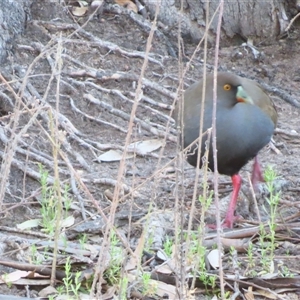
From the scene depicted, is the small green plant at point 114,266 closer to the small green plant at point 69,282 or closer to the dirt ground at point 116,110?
the small green plant at point 69,282

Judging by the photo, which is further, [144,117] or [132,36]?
[132,36]

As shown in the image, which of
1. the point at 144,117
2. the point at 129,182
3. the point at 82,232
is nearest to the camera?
the point at 82,232

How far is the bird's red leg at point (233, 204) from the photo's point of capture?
5.12 metres

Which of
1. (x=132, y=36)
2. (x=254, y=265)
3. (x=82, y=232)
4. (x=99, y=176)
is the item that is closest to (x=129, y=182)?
(x=99, y=176)

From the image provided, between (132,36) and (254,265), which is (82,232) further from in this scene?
(132,36)

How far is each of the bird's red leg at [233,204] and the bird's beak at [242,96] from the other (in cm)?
49

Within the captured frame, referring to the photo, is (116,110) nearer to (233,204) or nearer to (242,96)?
(242,96)

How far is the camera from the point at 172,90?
718 cm

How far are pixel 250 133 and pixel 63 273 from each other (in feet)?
5.72

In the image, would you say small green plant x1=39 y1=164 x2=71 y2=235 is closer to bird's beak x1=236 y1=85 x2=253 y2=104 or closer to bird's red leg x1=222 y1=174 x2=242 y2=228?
bird's red leg x1=222 y1=174 x2=242 y2=228

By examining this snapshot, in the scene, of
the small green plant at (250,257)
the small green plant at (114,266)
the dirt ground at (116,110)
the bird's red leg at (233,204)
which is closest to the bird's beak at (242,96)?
the bird's red leg at (233,204)

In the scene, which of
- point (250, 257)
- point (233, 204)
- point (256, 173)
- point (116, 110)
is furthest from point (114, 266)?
point (116, 110)

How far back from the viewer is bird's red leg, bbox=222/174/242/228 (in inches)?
202

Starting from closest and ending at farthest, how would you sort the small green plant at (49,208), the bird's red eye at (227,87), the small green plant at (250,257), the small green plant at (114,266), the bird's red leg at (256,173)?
the small green plant at (114,266) → the small green plant at (250,257) → the small green plant at (49,208) → the bird's red eye at (227,87) → the bird's red leg at (256,173)
